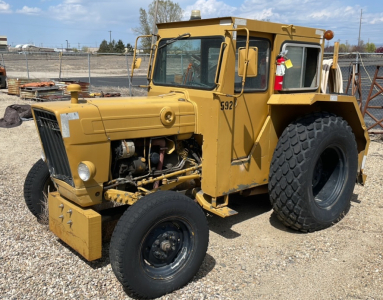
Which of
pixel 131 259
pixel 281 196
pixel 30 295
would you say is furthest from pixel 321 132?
pixel 30 295

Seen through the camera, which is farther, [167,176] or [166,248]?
[167,176]

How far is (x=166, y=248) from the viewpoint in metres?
3.44

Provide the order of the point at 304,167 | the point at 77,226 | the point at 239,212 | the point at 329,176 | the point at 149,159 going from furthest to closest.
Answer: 1. the point at 239,212
2. the point at 329,176
3. the point at 304,167
4. the point at 149,159
5. the point at 77,226

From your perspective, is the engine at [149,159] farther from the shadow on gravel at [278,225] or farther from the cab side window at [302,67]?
the cab side window at [302,67]

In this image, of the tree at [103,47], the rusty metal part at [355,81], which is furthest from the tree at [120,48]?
the rusty metal part at [355,81]

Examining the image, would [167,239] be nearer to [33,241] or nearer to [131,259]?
[131,259]

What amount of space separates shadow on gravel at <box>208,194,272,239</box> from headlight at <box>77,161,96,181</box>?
1.83m

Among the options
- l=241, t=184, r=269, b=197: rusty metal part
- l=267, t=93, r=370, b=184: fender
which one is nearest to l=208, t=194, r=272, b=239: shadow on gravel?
l=241, t=184, r=269, b=197: rusty metal part

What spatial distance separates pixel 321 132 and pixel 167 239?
215 cm

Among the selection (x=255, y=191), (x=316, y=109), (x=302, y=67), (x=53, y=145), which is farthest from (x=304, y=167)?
(x=53, y=145)

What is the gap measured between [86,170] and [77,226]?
55 cm

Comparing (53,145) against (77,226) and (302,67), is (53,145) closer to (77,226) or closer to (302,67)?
(77,226)

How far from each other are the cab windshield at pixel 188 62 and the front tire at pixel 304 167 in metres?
1.13

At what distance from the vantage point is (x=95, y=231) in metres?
3.43
